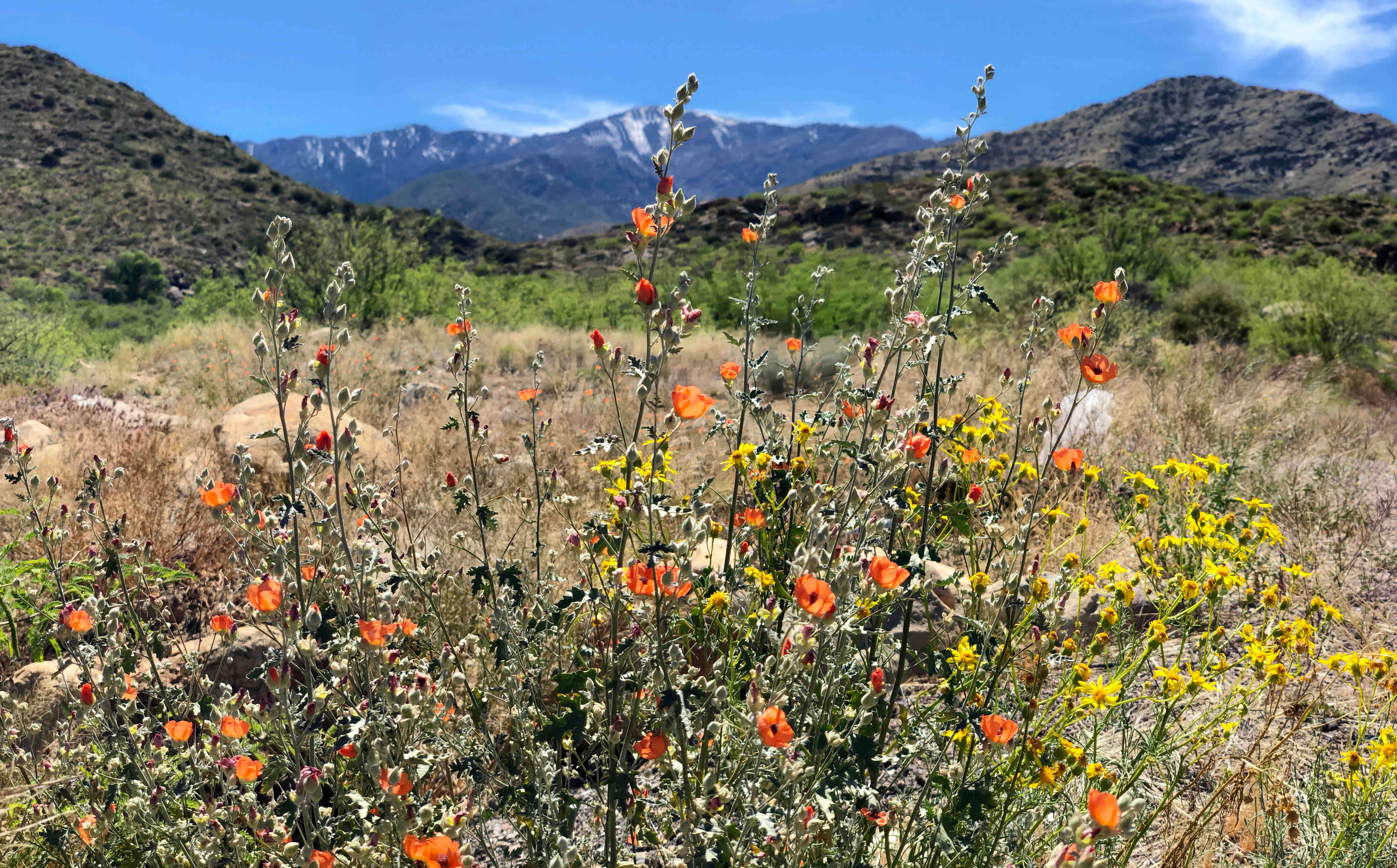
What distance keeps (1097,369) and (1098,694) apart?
2.39ft

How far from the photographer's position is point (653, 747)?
4.24 feet

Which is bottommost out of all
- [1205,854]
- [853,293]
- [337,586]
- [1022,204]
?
[1205,854]

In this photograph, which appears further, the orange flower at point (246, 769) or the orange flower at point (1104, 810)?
the orange flower at point (246, 769)

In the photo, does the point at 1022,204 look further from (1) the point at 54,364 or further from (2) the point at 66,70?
(2) the point at 66,70

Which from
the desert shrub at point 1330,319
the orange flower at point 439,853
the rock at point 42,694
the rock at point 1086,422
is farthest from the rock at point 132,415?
the desert shrub at point 1330,319

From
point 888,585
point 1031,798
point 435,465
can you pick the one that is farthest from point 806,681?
point 435,465

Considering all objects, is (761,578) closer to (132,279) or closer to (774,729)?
(774,729)

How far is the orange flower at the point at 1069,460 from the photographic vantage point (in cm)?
146

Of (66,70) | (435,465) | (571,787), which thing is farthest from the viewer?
(66,70)

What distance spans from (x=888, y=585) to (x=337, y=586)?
124 centimetres

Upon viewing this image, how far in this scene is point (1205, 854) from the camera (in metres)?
1.77

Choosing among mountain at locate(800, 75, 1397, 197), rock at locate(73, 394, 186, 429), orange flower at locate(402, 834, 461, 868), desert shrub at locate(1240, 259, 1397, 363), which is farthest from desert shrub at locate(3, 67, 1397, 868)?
mountain at locate(800, 75, 1397, 197)

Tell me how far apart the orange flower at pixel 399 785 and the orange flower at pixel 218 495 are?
25.4 inches

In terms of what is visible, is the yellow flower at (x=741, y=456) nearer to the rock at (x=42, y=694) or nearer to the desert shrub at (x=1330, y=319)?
the rock at (x=42, y=694)
